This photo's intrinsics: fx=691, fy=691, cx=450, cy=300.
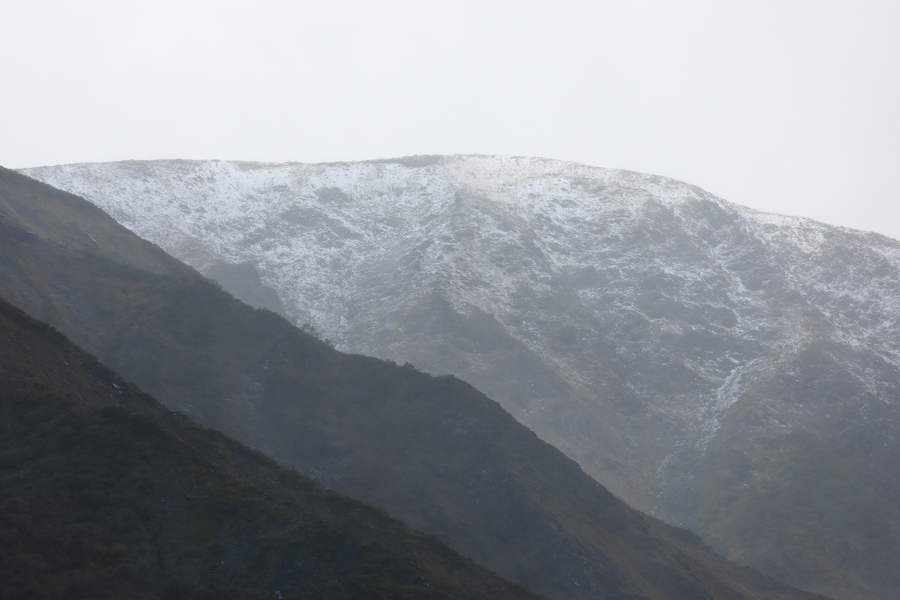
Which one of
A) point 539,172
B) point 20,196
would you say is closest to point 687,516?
point 20,196

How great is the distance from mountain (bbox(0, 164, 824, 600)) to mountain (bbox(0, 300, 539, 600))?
45.2 feet

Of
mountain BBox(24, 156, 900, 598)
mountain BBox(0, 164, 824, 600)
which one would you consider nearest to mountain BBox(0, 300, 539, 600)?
mountain BBox(0, 164, 824, 600)

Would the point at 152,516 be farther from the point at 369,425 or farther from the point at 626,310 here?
the point at 626,310

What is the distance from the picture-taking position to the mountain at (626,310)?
78000 mm

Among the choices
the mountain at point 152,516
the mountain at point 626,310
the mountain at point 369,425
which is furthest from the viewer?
the mountain at point 626,310

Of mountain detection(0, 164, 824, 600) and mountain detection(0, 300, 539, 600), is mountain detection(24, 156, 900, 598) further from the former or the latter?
mountain detection(0, 300, 539, 600)

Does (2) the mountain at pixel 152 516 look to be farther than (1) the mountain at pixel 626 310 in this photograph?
No

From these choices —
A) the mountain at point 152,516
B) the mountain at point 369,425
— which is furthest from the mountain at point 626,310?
the mountain at point 152,516

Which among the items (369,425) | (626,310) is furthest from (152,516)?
(626,310)

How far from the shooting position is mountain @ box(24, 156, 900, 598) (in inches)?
3071

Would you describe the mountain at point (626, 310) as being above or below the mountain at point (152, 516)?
above

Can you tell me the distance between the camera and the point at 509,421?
58656 mm

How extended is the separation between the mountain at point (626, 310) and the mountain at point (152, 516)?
164 feet

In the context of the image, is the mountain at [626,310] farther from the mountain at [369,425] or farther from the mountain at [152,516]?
the mountain at [152,516]
